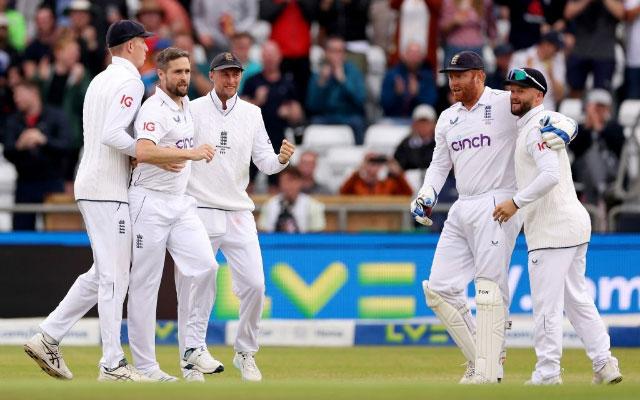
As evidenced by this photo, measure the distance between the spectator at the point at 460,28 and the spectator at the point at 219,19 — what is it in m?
2.62

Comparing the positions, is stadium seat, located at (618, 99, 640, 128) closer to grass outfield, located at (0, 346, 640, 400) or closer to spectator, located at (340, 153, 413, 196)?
spectator, located at (340, 153, 413, 196)

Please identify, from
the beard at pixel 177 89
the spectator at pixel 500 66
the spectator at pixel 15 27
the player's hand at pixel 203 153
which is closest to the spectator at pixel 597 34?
the spectator at pixel 500 66

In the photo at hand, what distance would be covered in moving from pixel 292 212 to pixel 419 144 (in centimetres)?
210

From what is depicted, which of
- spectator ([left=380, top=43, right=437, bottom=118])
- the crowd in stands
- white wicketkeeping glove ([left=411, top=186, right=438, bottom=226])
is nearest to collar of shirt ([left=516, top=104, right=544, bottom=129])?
white wicketkeeping glove ([left=411, top=186, right=438, bottom=226])

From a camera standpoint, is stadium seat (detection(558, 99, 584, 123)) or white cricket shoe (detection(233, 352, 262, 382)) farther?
stadium seat (detection(558, 99, 584, 123))

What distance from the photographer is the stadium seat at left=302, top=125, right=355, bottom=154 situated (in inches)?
774

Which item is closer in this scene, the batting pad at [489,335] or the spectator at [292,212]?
the batting pad at [489,335]

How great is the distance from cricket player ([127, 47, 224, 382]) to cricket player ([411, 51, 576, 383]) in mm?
1715

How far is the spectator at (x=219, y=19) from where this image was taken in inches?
814

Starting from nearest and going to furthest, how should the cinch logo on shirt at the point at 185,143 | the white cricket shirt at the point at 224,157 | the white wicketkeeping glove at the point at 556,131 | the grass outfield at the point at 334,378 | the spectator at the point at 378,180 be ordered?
1. the grass outfield at the point at 334,378
2. the white wicketkeeping glove at the point at 556,131
3. the cinch logo on shirt at the point at 185,143
4. the white cricket shirt at the point at 224,157
5. the spectator at the point at 378,180

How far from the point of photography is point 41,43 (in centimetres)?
2042

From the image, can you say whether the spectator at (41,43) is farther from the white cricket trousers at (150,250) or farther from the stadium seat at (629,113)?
the white cricket trousers at (150,250)

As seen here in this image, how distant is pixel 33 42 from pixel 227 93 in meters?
9.23

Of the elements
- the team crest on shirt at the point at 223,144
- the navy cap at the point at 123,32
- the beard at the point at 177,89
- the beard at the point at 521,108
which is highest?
the navy cap at the point at 123,32
